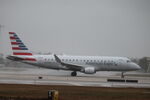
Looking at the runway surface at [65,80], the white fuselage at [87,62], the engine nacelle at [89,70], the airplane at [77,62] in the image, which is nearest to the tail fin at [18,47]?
the airplane at [77,62]

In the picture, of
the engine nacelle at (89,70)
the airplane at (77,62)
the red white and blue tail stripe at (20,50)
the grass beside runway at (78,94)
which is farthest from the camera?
the red white and blue tail stripe at (20,50)

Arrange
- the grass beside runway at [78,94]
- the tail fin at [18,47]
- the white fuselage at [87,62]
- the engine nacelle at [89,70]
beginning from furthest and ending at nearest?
the tail fin at [18,47] < the white fuselage at [87,62] < the engine nacelle at [89,70] < the grass beside runway at [78,94]

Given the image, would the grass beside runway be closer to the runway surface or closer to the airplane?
the runway surface

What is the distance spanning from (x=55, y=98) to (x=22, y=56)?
41.2 meters

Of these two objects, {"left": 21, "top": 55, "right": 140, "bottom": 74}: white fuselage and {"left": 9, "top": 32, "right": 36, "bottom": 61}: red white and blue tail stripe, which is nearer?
{"left": 21, "top": 55, "right": 140, "bottom": 74}: white fuselage

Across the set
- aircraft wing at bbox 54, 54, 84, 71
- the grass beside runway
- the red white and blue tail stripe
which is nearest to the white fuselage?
aircraft wing at bbox 54, 54, 84, 71

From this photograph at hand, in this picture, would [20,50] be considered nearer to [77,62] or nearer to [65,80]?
[77,62]

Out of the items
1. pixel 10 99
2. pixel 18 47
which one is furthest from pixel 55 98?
pixel 18 47

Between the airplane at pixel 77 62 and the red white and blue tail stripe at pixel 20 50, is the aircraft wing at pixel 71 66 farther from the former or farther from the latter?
the red white and blue tail stripe at pixel 20 50

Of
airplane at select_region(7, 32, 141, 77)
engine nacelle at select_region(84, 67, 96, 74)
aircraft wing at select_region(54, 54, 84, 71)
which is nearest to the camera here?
engine nacelle at select_region(84, 67, 96, 74)

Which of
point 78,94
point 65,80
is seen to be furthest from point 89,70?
point 78,94

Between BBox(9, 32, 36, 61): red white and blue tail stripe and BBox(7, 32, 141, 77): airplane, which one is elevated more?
BBox(9, 32, 36, 61): red white and blue tail stripe

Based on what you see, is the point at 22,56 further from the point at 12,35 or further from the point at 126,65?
the point at 126,65

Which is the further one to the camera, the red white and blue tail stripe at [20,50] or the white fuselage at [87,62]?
the red white and blue tail stripe at [20,50]
